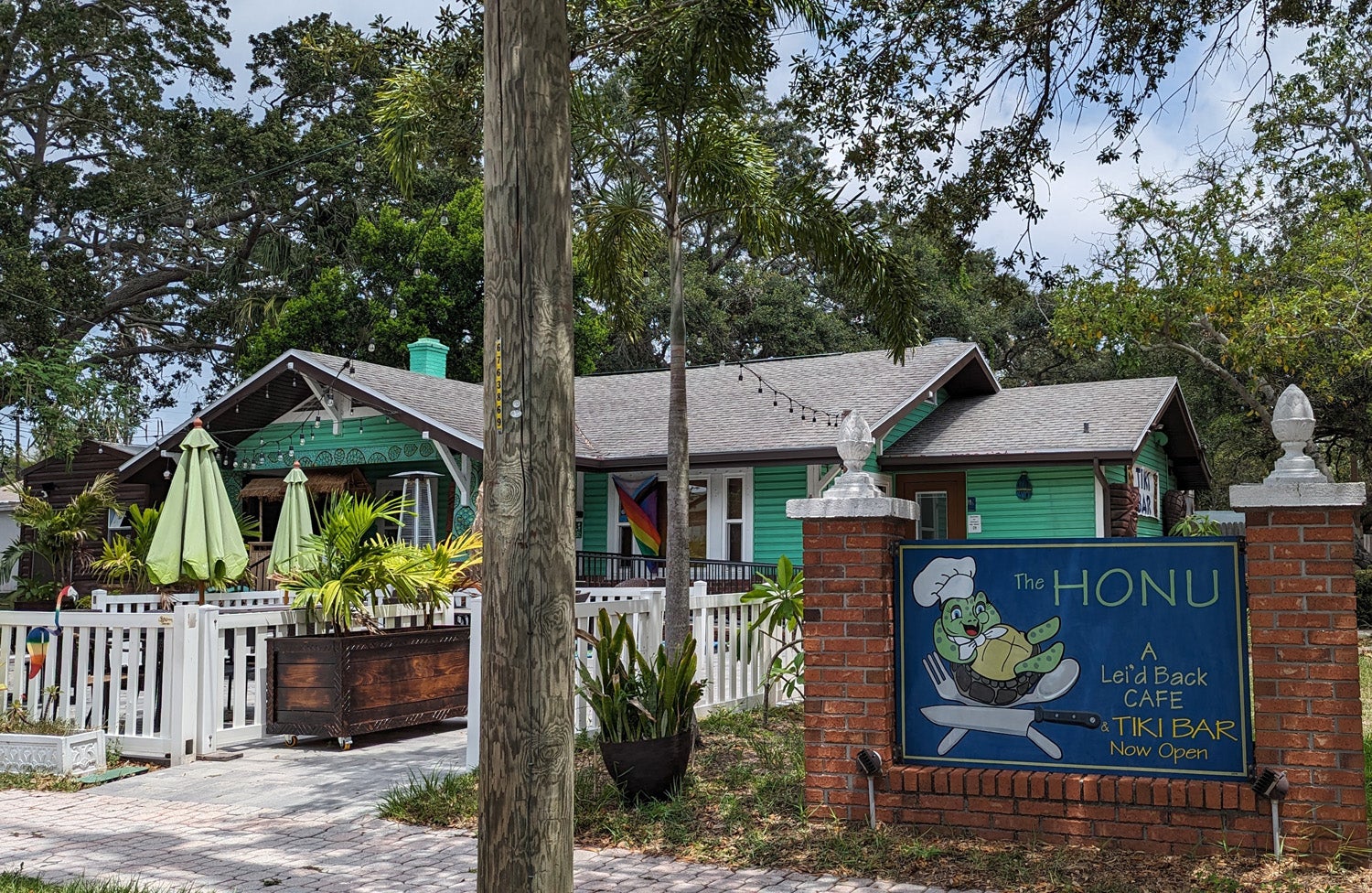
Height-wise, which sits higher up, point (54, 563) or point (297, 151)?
point (297, 151)

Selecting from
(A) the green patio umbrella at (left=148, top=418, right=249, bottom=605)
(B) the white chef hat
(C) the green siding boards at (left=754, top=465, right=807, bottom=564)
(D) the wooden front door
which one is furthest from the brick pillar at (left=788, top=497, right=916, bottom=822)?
(D) the wooden front door

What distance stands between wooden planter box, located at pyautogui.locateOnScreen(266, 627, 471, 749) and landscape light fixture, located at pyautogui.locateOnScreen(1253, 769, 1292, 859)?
6162mm

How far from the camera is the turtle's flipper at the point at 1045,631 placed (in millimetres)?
6016

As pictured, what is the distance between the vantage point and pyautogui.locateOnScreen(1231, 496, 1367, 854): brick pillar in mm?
5316

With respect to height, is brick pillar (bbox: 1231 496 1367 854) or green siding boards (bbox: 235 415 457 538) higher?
green siding boards (bbox: 235 415 457 538)

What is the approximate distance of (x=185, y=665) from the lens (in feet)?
27.4

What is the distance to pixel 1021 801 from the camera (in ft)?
19.2

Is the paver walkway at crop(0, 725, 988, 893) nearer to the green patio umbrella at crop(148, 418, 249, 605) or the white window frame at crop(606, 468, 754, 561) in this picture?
the green patio umbrella at crop(148, 418, 249, 605)

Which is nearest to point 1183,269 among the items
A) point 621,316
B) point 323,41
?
point 621,316

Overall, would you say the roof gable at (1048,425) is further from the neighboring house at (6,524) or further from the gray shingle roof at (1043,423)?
the neighboring house at (6,524)

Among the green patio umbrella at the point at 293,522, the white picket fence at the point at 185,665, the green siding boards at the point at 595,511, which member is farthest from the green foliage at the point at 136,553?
the green siding boards at the point at 595,511

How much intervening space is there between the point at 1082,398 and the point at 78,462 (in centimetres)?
1963

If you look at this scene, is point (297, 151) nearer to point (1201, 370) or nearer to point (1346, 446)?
point (1201, 370)

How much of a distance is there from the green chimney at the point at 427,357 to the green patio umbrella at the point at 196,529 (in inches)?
463
